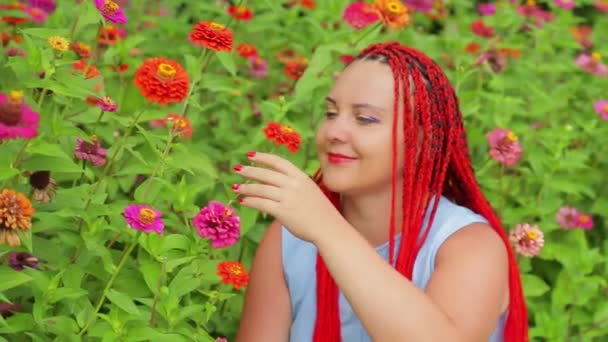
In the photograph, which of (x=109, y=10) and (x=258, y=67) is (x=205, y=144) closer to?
(x=258, y=67)

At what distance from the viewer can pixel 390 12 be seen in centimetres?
244

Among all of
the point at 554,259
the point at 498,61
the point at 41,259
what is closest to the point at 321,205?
the point at 41,259

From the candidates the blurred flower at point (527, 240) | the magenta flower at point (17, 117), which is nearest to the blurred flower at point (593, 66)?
the blurred flower at point (527, 240)

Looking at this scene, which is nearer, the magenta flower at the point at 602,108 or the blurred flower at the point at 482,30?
the magenta flower at the point at 602,108

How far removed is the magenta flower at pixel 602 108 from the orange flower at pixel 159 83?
1.45 meters

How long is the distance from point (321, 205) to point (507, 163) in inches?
38.1

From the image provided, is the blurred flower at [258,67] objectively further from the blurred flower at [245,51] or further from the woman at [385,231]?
the woman at [385,231]

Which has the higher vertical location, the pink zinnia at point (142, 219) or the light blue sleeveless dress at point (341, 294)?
the pink zinnia at point (142, 219)

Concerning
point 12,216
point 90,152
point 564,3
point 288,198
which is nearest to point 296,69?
point 90,152

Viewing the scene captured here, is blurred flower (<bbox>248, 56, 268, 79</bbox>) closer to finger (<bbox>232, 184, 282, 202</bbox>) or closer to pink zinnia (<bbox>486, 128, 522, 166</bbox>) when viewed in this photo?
pink zinnia (<bbox>486, 128, 522, 166</bbox>)

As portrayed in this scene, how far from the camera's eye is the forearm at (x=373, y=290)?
163cm

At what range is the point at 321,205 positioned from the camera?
1640 millimetres

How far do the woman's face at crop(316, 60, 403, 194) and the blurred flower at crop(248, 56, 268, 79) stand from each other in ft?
3.05

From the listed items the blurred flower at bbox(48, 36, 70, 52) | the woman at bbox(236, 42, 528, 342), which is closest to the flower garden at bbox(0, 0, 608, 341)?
the blurred flower at bbox(48, 36, 70, 52)
